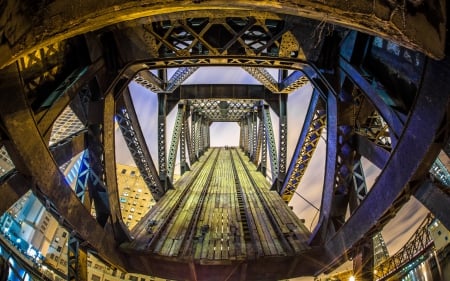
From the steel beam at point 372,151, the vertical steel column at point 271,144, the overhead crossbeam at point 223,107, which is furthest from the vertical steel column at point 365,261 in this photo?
the overhead crossbeam at point 223,107

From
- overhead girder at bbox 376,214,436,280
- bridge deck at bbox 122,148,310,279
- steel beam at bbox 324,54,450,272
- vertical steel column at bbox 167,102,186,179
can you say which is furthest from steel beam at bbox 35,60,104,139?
overhead girder at bbox 376,214,436,280

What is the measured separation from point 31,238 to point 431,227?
33.1m

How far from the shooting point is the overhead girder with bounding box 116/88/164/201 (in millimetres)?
5996

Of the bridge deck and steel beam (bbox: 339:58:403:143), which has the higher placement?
steel beam (bbox: 339:58:403:143)

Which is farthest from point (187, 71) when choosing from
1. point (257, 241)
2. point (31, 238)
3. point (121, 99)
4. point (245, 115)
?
point (31, 238)

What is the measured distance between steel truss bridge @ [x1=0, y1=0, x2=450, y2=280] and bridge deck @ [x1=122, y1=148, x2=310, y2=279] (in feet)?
1.07

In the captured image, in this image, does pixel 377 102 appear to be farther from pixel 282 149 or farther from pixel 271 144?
pixel 271 144

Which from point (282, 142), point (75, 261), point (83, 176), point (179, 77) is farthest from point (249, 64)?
point (282, 142)

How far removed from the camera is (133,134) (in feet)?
21.6

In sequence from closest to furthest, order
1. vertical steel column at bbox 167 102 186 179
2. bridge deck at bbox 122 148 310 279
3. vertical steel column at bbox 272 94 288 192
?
bridge deck at bbox 122 148 310 279 < vertical steel column at bbox 272 94 288 192 < vertical steel column at bbox 167 102 186 179

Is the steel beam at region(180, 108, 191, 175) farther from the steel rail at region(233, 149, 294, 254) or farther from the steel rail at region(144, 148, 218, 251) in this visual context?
the steel rail at region(233, 149, 294, 254)

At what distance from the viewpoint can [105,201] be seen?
4.72 m

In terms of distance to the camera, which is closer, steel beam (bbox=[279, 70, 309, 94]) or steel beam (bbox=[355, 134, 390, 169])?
steel beam (bbox=[355, 134, 390, 169])

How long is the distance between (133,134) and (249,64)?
11.2ft
